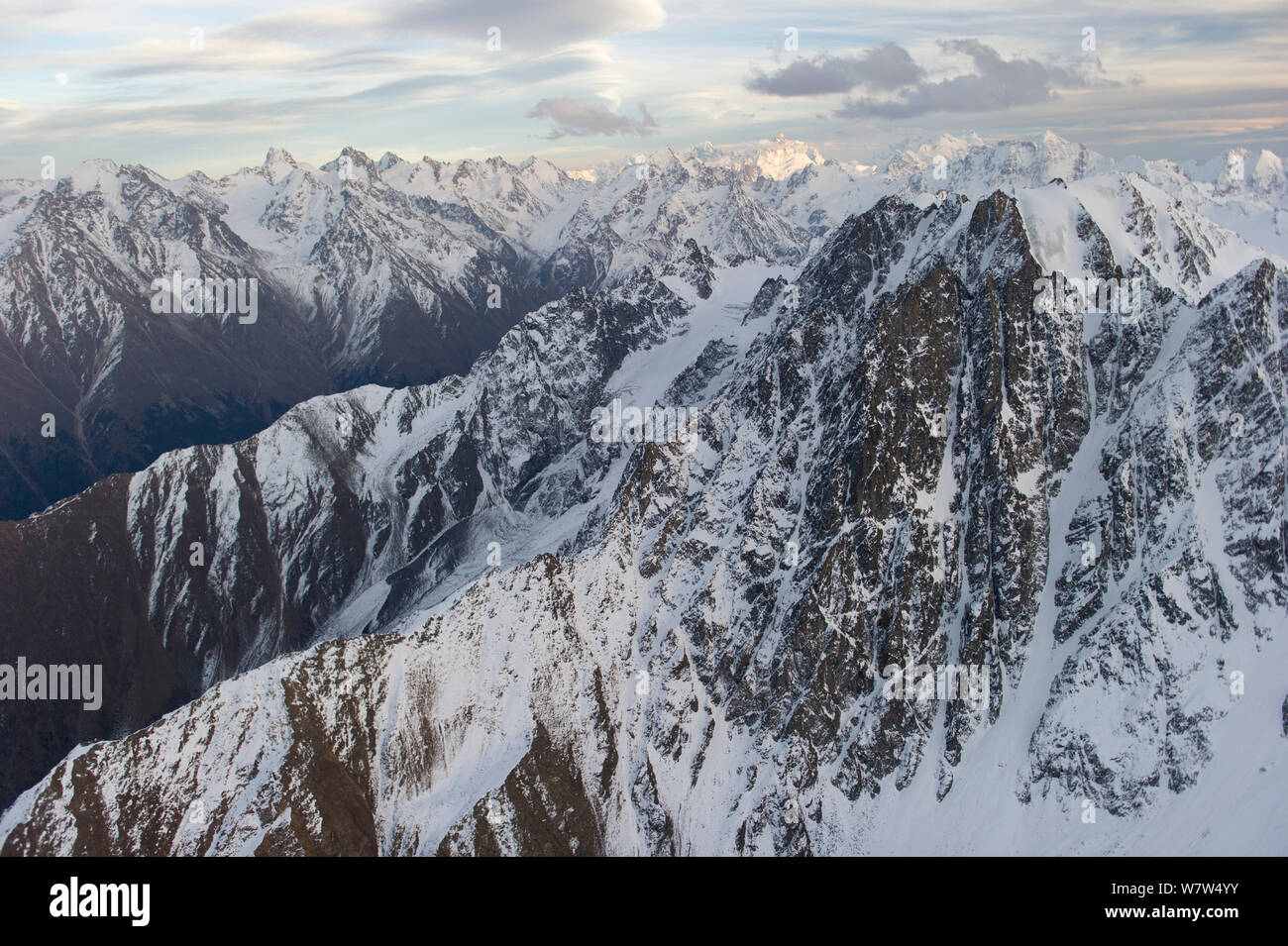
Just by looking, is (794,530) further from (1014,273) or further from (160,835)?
(160,835)

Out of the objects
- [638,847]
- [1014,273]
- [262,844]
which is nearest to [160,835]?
[262,844]

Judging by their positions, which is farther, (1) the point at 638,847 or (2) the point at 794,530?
(2) the point at 794,530

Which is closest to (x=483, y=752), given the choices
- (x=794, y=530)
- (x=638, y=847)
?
(x=638, y=847)
